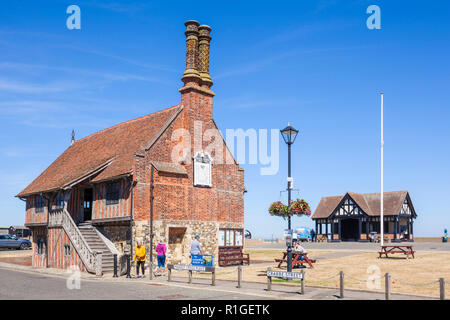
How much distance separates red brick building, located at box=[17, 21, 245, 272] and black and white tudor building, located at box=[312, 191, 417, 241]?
85.4 ft

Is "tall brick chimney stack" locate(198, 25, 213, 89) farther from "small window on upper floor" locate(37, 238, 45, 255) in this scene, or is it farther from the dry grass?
"small window on upper floor" locate(37, 238, 45, 255)

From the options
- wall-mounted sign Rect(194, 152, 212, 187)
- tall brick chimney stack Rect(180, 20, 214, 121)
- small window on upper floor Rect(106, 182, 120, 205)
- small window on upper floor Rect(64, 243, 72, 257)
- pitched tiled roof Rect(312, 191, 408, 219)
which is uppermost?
tall brick chimney stack Rect(180, 20, 214, 121)

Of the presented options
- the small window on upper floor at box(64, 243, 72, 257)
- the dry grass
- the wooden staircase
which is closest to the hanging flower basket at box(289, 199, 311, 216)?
the dry grass

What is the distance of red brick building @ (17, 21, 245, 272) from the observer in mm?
22844

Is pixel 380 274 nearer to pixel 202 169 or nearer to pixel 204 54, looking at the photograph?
pixel 202 169

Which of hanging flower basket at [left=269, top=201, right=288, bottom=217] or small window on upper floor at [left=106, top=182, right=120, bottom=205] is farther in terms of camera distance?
small window on upper floor at [left=106, top=182, right=120, bottom=205]

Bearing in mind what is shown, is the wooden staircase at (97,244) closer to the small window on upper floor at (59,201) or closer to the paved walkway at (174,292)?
the small window on upper floor at (59,201)

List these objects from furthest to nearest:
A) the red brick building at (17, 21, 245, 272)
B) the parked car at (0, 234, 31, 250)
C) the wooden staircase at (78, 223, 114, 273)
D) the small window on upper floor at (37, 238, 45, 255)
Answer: the parked car at (0, 234, 31, 250), the small window on upper floor at (37, 238, 45, 255), the red brick building at (17, 21, 245, 272), the wooden staircase at (78, 223, 114, 273)

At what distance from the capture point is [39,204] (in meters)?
29.9

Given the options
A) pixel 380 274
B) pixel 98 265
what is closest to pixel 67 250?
pixel 98 265

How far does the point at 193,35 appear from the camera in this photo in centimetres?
2550

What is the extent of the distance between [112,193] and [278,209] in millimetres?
10350
